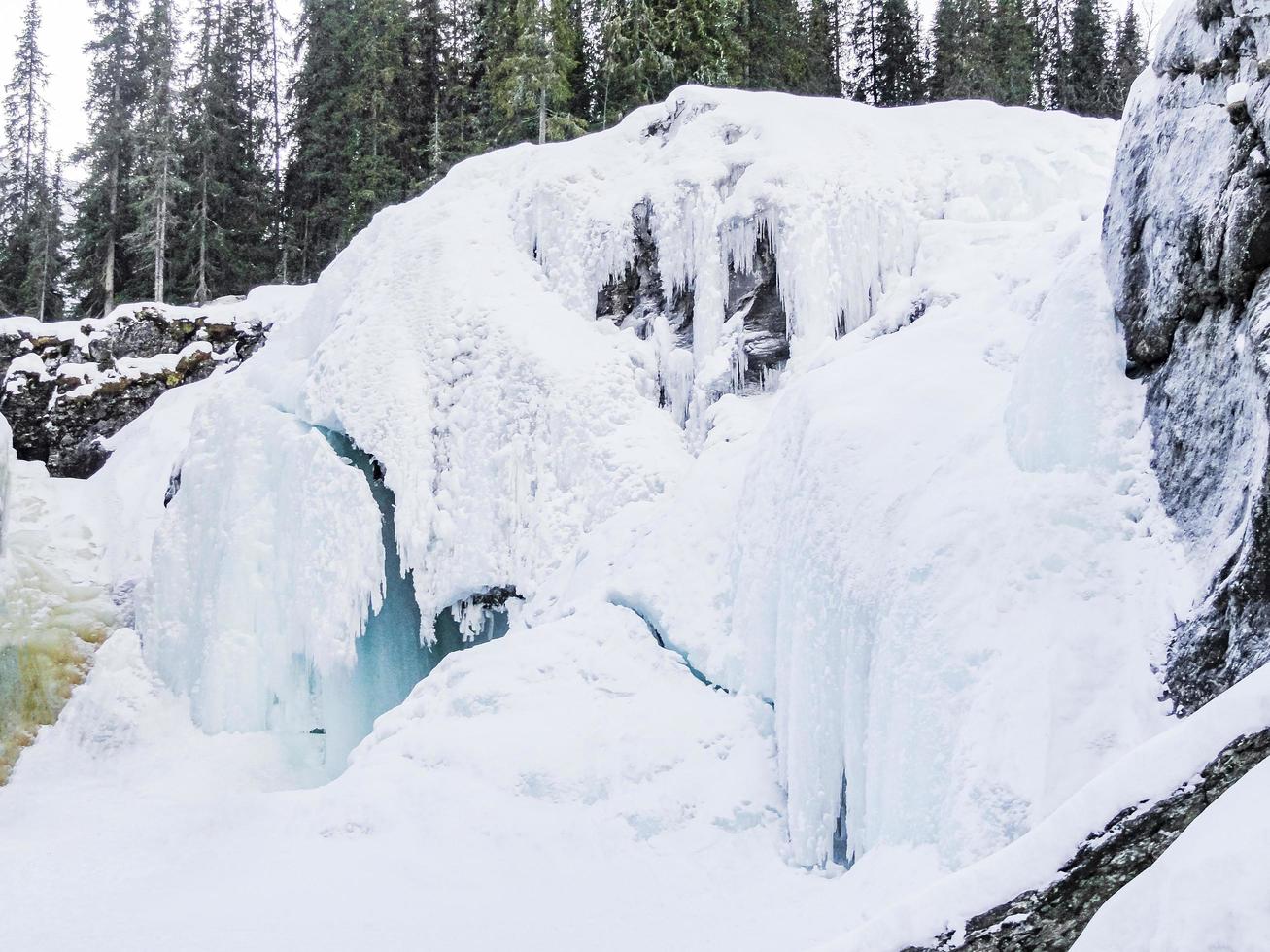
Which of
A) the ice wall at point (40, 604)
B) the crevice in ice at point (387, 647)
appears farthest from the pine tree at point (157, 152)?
the crevice in ice at point (387, 647)

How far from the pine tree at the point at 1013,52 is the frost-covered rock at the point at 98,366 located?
67.1 ft

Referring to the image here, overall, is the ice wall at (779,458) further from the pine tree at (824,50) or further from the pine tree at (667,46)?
the pine tree at (824,50)

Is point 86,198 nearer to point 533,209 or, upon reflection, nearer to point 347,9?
point 347,9

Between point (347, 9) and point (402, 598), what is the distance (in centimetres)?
2452

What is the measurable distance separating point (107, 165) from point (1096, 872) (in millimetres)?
32098

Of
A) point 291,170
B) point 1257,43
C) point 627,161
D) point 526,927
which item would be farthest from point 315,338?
point 291,170

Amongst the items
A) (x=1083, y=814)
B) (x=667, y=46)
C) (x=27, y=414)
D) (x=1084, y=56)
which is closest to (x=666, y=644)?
(x=1083, y=814)

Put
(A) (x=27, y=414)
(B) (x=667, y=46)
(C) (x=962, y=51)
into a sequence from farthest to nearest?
1. (C) (x=962, y=51)
2. (B) (x=667, y=46)
3. (A) (x=27, y=414)

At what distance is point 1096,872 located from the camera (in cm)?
261

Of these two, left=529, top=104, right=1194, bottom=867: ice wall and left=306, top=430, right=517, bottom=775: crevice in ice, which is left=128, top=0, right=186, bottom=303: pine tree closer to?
left=306, top=430, right=517, bottom=775: crevice in ice

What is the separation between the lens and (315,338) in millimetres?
13914

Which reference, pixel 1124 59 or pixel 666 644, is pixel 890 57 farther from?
pixel 666 644

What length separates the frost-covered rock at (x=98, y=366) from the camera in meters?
18.7

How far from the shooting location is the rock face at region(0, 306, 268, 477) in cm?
1864
